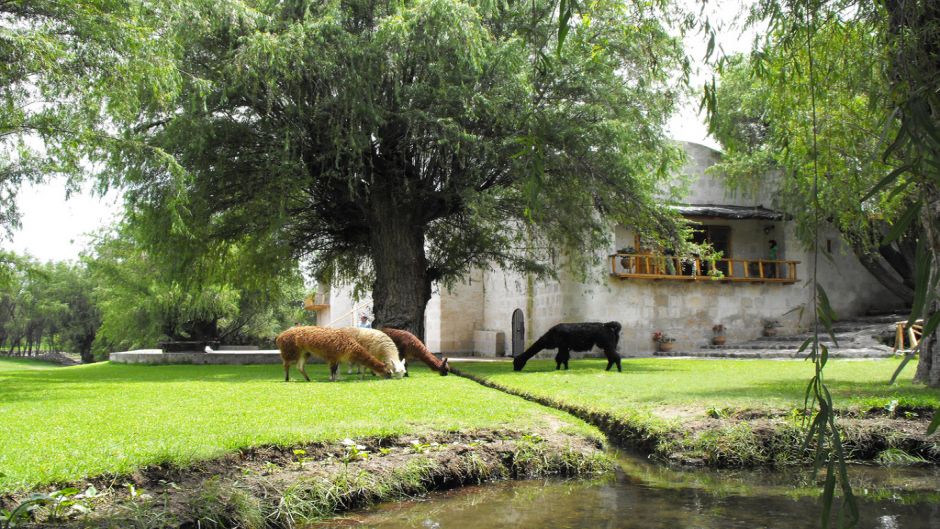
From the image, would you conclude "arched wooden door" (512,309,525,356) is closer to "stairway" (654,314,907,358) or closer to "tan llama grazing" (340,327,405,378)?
"stairway" (654,314,907,358)

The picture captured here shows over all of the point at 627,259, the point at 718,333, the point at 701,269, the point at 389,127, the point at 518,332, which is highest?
the point at 389,127

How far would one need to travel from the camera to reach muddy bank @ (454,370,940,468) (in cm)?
722

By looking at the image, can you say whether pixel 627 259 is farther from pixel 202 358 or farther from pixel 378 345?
pixel 202 358

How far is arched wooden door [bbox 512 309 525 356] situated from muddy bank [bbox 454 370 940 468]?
22.1m

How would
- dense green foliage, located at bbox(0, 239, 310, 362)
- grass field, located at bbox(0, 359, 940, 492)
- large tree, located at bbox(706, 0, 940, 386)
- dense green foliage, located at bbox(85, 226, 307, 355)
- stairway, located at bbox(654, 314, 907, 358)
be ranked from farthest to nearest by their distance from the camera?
dense green foliage, located at bbox(85, 226, 307, 355), stairway, located at bbox(654, 314, 907, 358), dense green foliage, located at bbox(0, 239, 310, 362), grass field, located at bbox(0, 359, 940, 492), large tree, located at bbox(706, 0, 940, 386)

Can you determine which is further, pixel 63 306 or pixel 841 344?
pixel 63 306

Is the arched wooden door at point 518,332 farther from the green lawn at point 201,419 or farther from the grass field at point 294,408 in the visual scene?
the green lawn at point 201,419

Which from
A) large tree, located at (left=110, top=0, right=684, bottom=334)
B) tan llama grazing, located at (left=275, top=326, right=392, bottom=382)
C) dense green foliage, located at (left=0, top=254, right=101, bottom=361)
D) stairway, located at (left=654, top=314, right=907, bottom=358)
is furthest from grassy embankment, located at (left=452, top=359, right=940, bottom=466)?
dense green foliage, located at (left=0, top=254, right=101, bottom=361)

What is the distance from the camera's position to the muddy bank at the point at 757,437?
7.22 metres

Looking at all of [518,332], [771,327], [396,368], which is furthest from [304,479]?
[771,327]

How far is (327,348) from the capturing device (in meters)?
13.9

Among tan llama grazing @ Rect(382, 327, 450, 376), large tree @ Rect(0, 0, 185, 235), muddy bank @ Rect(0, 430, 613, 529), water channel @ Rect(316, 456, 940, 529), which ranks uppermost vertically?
large tree @ Rect(0, 0, 185, 235)

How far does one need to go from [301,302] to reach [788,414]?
53545 mm

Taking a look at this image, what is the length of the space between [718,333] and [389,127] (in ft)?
52.1
